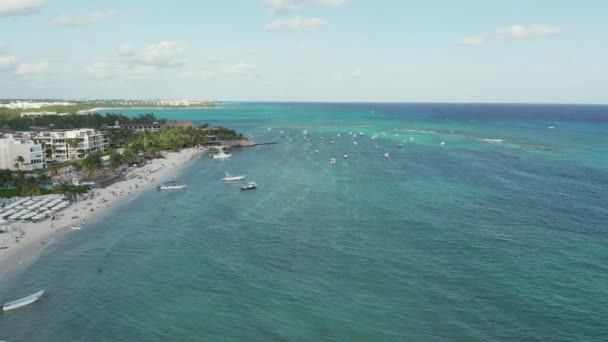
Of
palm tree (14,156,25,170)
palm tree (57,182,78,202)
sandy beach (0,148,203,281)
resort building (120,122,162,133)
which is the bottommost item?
sandy beach (0,148,203,281)

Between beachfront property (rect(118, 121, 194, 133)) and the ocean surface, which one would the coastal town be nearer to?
beachfront property (rect(118, 121, 194, 133))

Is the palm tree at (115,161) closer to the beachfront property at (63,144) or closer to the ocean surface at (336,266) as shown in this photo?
the ocean surface at (336,266)

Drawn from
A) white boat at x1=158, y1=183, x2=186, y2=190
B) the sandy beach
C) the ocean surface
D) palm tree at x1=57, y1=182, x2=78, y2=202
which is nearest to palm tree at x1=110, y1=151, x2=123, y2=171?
the sandy beach

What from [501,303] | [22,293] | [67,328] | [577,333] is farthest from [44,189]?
[577,333]

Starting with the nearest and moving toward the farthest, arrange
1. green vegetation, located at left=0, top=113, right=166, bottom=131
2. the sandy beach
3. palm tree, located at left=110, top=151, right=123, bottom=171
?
the sandy beach → palm tree, located at left=110, top=151, right=123, bottom=171 → green vegetation, located at left=0, top=113, right=166, bottom=131

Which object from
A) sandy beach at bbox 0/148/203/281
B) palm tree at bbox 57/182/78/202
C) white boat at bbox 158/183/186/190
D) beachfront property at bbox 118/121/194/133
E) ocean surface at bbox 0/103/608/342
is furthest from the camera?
beachfront property at bbox 118/121/194/133

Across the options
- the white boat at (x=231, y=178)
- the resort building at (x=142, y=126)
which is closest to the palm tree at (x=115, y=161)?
the white boat at (x=231, y=178)

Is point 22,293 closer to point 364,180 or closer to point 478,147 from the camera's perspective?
point 364,180
